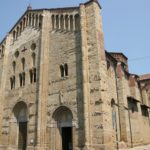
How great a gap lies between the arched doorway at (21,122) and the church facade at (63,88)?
3.8 inches

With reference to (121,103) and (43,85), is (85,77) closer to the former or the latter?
(43,85)

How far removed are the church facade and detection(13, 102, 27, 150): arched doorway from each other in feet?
0.32

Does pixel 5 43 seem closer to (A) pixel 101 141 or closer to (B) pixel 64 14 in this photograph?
(B) pixel 64 14

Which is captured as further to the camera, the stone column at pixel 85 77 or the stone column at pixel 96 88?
the stone column at pixel 85 77

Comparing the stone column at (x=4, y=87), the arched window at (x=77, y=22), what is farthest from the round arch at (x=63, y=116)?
the arched window at (x=77, y=22)

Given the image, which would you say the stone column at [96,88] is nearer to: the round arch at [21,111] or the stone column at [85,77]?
the stone column at [85,77]

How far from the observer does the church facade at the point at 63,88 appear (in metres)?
16.0

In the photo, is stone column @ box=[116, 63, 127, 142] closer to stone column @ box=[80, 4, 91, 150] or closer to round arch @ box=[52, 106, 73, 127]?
round arch @ box=[52, 106, 73, 127]

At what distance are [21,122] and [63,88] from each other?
21.7ft

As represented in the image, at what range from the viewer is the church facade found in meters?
16.0

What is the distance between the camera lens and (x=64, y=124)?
17781mm

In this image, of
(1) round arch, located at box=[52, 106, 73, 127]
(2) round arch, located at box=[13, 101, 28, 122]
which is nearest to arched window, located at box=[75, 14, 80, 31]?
(1) round arch, located at box=[52, 106, 73, 127]

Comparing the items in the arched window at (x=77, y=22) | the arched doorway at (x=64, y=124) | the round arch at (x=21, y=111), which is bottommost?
the arched doorway at (x=64, y=124)

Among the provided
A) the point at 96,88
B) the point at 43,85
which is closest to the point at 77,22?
the point at 43,85
